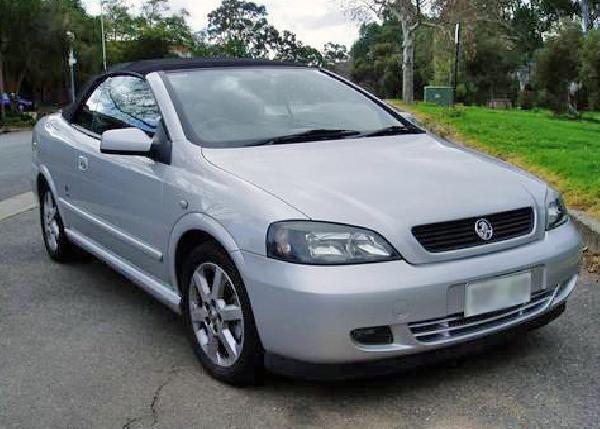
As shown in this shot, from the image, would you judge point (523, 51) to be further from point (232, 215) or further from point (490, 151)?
point (232, 215)

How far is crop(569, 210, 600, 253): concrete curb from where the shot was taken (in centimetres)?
558

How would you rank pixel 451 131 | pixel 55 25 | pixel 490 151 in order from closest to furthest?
pixel 490 151 < pixel 451 131 < pixel 55 25

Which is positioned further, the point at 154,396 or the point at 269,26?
the point at 269,26

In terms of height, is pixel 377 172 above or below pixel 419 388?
above

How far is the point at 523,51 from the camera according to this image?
218 ft

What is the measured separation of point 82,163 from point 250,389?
2.28 metres

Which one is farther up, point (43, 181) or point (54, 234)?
point (43, 181)

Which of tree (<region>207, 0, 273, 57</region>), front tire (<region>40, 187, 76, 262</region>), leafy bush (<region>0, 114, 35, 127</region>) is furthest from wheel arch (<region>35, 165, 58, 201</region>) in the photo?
tree (<region>207, 0, 273, 57</region>)

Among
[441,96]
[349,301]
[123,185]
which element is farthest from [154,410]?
[441,96]

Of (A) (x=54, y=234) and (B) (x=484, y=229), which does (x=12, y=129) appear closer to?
(A) (x=54, y=234)

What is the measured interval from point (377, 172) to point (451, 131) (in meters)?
11.3

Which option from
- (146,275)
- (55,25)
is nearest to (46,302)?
(146,275)

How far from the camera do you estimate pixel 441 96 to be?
1282 inches

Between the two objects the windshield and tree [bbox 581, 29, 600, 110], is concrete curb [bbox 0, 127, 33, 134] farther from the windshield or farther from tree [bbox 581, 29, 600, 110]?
the windshield
